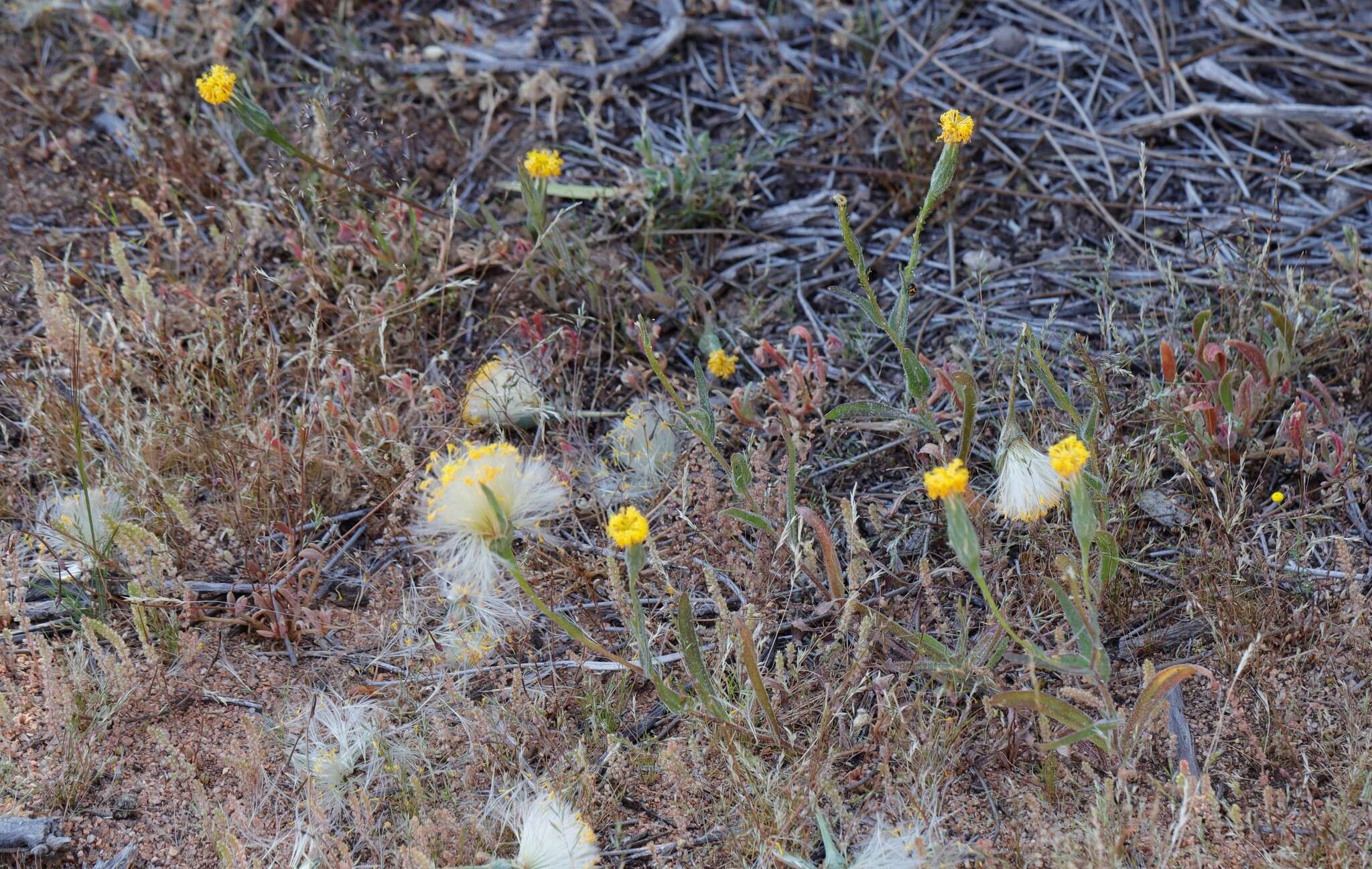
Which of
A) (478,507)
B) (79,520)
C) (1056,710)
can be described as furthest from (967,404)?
(79,520)

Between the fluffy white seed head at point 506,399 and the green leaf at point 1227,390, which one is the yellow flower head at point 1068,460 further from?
the fluffy white seed head at point 506,399

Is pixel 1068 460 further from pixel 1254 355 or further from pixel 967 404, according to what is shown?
pixel 1254 355

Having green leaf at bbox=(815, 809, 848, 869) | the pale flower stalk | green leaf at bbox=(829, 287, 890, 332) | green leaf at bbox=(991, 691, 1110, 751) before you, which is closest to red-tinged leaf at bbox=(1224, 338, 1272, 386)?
the pale flower stalk

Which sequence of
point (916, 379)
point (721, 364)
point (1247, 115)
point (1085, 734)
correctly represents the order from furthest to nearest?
1. point (1247, 115)
2. point (721, 364)
3. point (916, 379)
4. point (1085, 734)

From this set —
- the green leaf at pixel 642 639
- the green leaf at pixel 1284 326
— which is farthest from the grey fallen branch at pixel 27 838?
the green leaf at pixel 1284 326

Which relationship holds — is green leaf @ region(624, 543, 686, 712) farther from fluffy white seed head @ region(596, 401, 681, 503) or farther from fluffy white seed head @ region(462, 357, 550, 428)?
fluffy white seed head @ region(462, 357, 550, 428)
